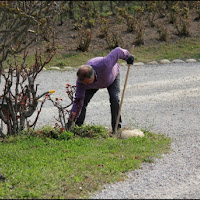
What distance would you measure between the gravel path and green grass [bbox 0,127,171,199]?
0.64 ft

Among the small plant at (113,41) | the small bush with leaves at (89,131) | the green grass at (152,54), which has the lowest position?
the green grass at (152,54)

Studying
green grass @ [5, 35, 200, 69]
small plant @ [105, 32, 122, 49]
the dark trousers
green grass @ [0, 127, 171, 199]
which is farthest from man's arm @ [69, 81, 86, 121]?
small plant @ [105, 32, 122, 49]

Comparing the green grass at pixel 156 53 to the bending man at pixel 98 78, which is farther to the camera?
the green grass at pixel 156 53

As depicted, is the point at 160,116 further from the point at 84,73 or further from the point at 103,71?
the point at 84,73

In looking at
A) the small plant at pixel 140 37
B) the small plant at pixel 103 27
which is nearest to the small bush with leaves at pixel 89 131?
the small plant at pixel 103 27

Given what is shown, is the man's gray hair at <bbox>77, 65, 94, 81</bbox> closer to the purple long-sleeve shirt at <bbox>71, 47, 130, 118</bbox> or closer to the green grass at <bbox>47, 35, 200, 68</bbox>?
the purple long-sleeve shirt at <bbox>71, 47, 130, 118</bbox>

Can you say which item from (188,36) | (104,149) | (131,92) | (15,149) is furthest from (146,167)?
(188,36)

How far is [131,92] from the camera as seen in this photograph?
32.5 ft

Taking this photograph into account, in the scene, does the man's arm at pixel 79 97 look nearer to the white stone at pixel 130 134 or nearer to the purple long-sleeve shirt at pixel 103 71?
the purple long-sleeve shirt at pixel 103 71

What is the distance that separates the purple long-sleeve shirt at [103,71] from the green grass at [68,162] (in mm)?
602

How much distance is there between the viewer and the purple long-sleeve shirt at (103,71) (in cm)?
623

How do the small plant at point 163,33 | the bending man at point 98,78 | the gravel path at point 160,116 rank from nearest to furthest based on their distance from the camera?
the gravel path at point 160,116 < the bending man at point 98,78 < the small plant at point 163,33

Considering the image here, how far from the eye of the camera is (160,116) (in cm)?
803

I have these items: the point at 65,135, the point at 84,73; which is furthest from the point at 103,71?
the point at 65,135
